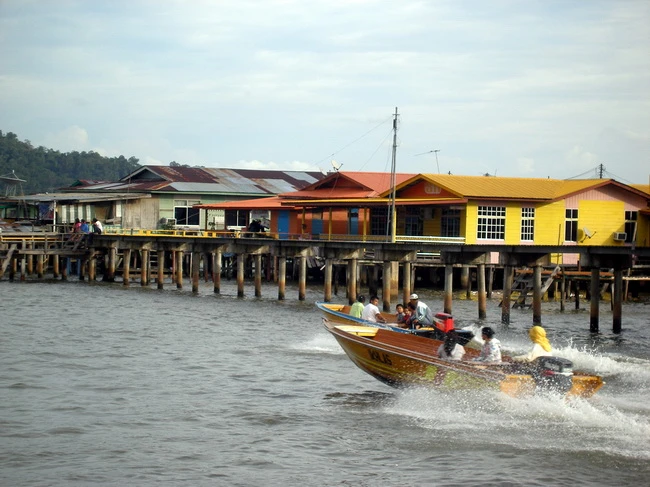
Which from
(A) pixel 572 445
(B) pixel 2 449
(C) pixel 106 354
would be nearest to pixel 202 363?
(C) pixel 106 354

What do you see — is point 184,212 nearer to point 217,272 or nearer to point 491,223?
point 217,272

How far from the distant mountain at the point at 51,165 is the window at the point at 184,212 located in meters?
74.3

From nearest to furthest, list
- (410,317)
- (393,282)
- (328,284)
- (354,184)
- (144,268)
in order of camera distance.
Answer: (410,317) → (328,284) → (393,282) → (144,268) → (354,184)

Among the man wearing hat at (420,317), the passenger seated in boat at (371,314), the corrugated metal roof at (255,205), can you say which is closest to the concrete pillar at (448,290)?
the passenger seated in boat at (371,314)

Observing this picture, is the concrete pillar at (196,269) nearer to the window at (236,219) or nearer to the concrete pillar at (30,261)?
the concrete pillar at (30,261)

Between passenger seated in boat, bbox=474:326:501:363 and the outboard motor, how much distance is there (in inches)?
42.8

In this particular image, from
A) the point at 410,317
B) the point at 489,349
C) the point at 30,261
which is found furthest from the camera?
the point at 30,261

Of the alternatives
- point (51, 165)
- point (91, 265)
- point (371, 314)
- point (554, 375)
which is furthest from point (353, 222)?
point (51, 165)

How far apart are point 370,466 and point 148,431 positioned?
14.3 feet

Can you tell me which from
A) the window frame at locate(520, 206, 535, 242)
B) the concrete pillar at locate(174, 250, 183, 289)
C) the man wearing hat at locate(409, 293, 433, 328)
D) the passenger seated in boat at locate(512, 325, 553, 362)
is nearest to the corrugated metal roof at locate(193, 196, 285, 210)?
the concrete pillar at locate(174, 250, 183, 289)

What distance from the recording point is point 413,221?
4969 centimetres

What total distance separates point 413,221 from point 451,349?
98.2 ft

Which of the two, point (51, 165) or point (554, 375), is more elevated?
point (51, 165)

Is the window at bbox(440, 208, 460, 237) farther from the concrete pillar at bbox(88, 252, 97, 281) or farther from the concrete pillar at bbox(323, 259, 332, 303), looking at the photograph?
the concrete pillar at bbox(88, 252, 97, 281)
